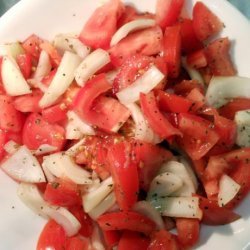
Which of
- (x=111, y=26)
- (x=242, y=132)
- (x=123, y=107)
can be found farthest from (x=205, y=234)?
(x=111, y=26)

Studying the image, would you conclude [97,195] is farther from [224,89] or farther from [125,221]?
[224,89]

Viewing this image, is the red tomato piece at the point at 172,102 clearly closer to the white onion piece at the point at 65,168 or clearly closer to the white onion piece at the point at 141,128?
the white onion piece at the point at 141,128

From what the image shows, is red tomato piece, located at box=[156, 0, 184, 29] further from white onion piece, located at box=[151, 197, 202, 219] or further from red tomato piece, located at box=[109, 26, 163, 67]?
white onion piece, located at box=[151, 197, 202, 219]

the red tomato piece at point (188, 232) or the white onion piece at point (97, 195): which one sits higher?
the white onion piece at point (97, 195)

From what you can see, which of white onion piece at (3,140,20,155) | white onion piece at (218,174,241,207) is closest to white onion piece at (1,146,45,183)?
white onion piece at (3,140,20,155)

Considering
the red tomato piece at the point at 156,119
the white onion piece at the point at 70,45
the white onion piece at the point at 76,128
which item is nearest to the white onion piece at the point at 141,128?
the red tomato piece at the point at 156,119

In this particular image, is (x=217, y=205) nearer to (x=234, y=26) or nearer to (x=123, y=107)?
(x=123, y=107)

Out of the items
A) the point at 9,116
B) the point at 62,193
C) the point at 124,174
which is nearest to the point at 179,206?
the point at 124,174
